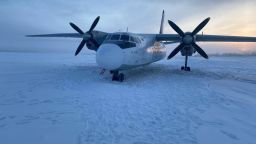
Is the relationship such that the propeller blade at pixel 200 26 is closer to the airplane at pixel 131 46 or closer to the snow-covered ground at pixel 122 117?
the airplane at pixel 131 46

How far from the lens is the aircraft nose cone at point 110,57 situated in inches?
518

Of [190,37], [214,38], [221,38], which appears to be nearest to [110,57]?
[190,37]

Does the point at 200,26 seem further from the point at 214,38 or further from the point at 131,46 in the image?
the point at 131,46

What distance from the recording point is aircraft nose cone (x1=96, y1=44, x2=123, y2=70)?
13154 mm

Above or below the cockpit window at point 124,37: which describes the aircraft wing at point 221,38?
above

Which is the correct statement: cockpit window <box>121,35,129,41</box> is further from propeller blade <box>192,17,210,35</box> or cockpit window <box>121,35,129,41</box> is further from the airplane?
propeller blade <box>192,17,210,35</box>

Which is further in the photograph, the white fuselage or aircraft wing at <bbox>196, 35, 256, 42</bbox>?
aircraft wing at <bbox>196, 35, 256, 42</bbox>

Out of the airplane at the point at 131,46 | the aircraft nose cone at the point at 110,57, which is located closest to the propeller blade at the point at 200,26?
the airplane at the point at 131,46

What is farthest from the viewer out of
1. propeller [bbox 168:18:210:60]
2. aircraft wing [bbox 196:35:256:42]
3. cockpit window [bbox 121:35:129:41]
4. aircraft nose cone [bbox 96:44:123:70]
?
aircraft wing [bbox 196:35:256:42]

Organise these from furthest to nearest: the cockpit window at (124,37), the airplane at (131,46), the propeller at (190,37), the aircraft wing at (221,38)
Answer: the aircraft wing at (221,38) → the propeller at (190,37) → the cockpit window at (124,37) → the airplane at (131,46)

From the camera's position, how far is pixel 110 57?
13.1m

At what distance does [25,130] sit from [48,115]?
48.3 inches

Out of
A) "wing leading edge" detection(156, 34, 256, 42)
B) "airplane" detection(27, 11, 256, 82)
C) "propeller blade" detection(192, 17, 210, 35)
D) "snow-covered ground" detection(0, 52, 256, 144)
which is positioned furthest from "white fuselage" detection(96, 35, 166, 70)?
"propeller blade" detection(192, 17, 210, 35)

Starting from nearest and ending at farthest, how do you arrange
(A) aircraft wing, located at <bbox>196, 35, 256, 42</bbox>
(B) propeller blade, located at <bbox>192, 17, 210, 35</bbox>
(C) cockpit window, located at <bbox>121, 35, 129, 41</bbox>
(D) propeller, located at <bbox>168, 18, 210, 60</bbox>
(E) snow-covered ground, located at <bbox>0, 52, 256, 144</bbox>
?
(E) snow-covered ground, located at <bbox>0, 52, 256, 144</bbox> < (C) cockpit window, located at <bbox>121, 35, 129, 41</bbox> < (D) propeller, located at <bbox>168, 18, 210, 60</bbox> < (B) propeller blade, located at <bbox>192, 17, 210, 35</bbox> < (A) aircraft wing, located at <bbox>196, 35, 256, 42</bbox>
